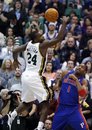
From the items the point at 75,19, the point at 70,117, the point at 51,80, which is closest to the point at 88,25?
the point at 75,19

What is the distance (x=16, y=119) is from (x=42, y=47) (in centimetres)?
187

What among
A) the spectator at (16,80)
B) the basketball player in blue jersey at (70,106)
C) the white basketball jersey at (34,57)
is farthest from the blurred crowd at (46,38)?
the basketball player in blue jersey at (70,106)

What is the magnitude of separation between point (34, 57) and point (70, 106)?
4.40 ft

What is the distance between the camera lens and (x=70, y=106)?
1370cm

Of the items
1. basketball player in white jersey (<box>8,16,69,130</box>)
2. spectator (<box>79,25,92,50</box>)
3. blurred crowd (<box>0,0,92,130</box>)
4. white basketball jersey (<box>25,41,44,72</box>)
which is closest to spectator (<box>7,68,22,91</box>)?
blurred crowd (<box>0,0,92,130</box>)

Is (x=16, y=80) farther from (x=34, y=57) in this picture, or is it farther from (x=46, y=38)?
(x=34, y=57)

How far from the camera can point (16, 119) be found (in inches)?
587

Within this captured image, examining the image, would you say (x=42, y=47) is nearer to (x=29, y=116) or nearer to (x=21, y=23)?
(x=29, y=116)

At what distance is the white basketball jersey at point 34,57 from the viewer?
14.2 meters

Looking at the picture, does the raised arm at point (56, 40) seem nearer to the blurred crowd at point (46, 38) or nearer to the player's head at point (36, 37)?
the player's head at point (36, 37)

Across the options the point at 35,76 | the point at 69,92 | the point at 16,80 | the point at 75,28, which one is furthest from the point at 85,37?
the point at 69,92

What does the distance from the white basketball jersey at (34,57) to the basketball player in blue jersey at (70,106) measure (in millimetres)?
762

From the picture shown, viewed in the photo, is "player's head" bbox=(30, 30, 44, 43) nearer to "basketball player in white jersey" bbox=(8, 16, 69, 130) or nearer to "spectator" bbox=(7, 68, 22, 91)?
"basketball player in white jersey" bbox=(8, 16, 69, 130)

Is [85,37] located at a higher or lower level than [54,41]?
lower
